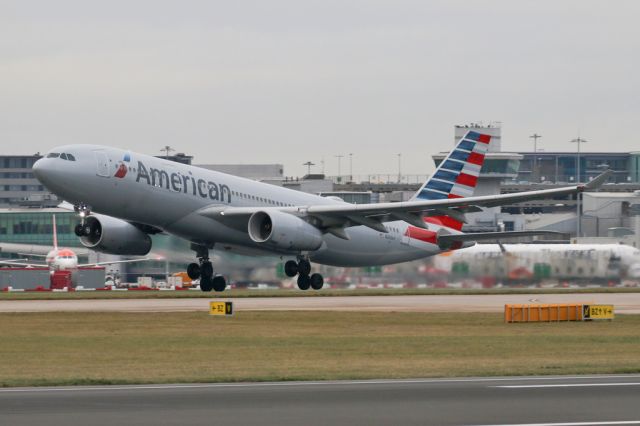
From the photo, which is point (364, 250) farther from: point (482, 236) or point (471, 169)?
point (471, 169)

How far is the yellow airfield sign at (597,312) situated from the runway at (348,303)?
440cm

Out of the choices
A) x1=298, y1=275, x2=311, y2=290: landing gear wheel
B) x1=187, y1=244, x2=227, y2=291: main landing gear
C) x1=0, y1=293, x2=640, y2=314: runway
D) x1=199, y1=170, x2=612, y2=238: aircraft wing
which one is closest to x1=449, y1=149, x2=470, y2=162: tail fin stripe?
x1=199, y1=170, x2=612, y2=238: aircraft wing

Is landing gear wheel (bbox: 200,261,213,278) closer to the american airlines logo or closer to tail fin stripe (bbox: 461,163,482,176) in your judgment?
the american airlines logo

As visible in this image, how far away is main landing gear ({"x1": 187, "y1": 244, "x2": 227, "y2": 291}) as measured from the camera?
59.2m

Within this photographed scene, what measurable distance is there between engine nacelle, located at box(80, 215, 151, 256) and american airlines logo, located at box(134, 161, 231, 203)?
4874 millimetres

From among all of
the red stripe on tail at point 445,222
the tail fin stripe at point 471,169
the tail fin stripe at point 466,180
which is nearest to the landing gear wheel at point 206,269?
the red stripe on tail at point 445,222

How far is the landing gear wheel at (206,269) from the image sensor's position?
195ft

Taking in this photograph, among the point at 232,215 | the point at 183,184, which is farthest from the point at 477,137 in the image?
the point at 183,184

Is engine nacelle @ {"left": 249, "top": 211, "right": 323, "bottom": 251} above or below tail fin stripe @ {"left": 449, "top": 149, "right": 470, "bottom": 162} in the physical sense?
below

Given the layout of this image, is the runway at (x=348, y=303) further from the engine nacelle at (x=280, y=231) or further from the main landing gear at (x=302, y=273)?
the engine nacelle at (x=280, y=231)

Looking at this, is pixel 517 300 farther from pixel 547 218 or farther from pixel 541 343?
pixel 547 218

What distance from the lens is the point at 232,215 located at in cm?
5578

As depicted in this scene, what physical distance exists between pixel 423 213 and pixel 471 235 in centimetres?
530

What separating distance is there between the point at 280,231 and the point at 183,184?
16.1 feet
